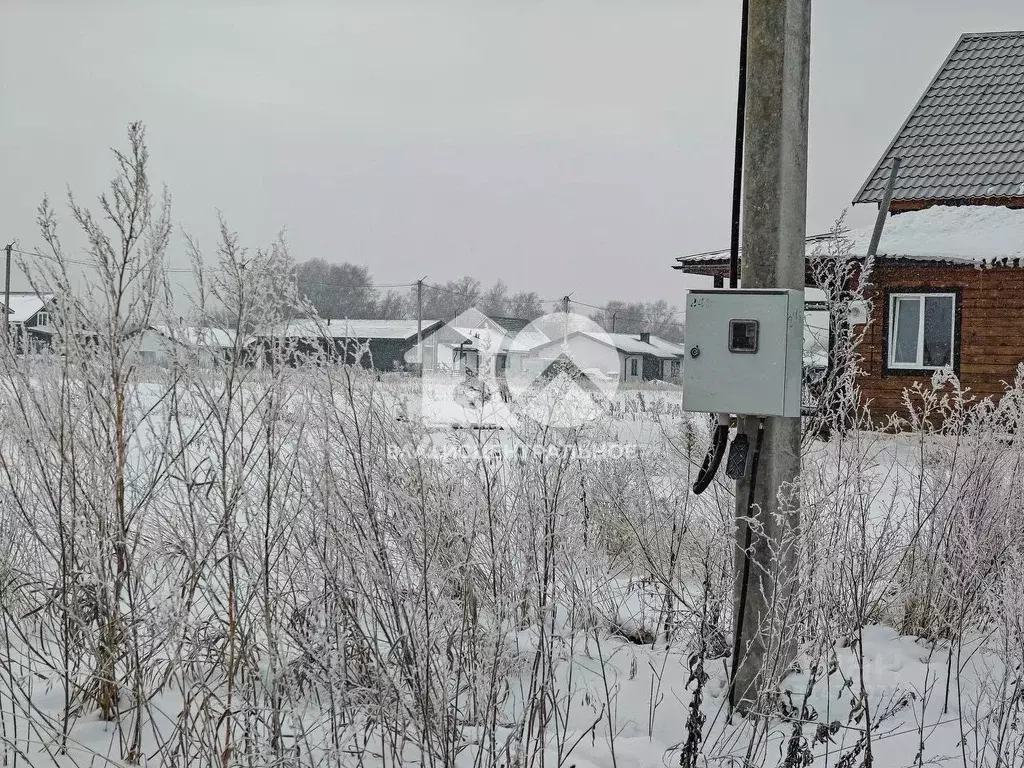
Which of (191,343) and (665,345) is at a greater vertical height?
(665,345)

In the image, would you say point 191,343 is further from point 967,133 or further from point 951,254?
point 967,133

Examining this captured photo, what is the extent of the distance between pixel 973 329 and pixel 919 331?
0.67m

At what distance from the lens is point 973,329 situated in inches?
483

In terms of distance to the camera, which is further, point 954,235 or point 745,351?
point 954,235

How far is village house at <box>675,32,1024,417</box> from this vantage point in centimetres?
1208

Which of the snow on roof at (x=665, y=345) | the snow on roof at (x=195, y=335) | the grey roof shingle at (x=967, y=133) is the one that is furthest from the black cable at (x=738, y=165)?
the snow on roof at (x=665, y=345)

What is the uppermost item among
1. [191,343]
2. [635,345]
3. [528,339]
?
[528,339]

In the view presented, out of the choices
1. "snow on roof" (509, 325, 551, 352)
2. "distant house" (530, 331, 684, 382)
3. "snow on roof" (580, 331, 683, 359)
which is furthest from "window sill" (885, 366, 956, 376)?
"snow on roof" (580, 331, 683, 359)

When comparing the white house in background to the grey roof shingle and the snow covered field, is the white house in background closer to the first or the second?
the snow covered field

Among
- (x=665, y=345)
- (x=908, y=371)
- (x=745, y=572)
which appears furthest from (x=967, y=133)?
(x=665, y=345)

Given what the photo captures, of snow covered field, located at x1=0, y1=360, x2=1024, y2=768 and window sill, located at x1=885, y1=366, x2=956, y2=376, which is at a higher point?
window sill, located at x1=885, y1=366, x2=956, y2=376

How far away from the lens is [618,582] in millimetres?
4859

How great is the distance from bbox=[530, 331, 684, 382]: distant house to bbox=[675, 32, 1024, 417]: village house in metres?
34.1

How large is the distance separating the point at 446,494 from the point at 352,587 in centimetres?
45
